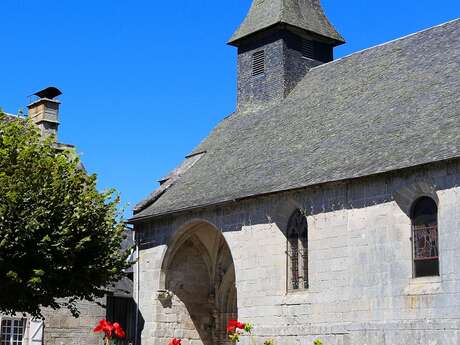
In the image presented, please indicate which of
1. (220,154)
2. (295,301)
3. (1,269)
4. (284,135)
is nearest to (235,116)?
(220,154)

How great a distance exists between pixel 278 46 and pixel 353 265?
10923mm

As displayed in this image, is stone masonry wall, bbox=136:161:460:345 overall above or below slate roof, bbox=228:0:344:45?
below

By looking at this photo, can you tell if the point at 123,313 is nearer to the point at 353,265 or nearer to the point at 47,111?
the point at 47,111

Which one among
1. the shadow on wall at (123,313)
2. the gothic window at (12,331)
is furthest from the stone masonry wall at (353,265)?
the gothic window at (12,331)

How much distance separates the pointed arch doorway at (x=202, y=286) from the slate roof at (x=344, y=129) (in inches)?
63.5

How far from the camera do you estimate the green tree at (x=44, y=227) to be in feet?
61.7

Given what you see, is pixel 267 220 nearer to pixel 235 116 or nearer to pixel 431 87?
pixel 431 87

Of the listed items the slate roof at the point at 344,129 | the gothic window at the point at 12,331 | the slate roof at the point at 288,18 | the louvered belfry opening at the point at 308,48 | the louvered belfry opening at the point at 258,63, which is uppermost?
the slate roof at the point at 288,18

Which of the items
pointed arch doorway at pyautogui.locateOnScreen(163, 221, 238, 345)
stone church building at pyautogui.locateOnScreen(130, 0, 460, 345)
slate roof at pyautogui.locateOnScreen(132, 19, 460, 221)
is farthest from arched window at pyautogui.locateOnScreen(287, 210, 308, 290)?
pointed arch doorway at pyautogui.locateOnScreen(163, 221, 238, 345)

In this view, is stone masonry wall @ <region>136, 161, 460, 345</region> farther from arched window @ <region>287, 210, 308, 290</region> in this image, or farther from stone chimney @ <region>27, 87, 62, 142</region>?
stone chimney @ <region>27, 87, 62, 142</region>

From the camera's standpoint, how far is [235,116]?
28.4 metres

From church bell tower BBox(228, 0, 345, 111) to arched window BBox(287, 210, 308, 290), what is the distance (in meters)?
6.91

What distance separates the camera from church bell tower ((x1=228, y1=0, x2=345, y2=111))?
27516mm

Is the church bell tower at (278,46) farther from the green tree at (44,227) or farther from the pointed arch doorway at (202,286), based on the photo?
the green tree at (44,227)
